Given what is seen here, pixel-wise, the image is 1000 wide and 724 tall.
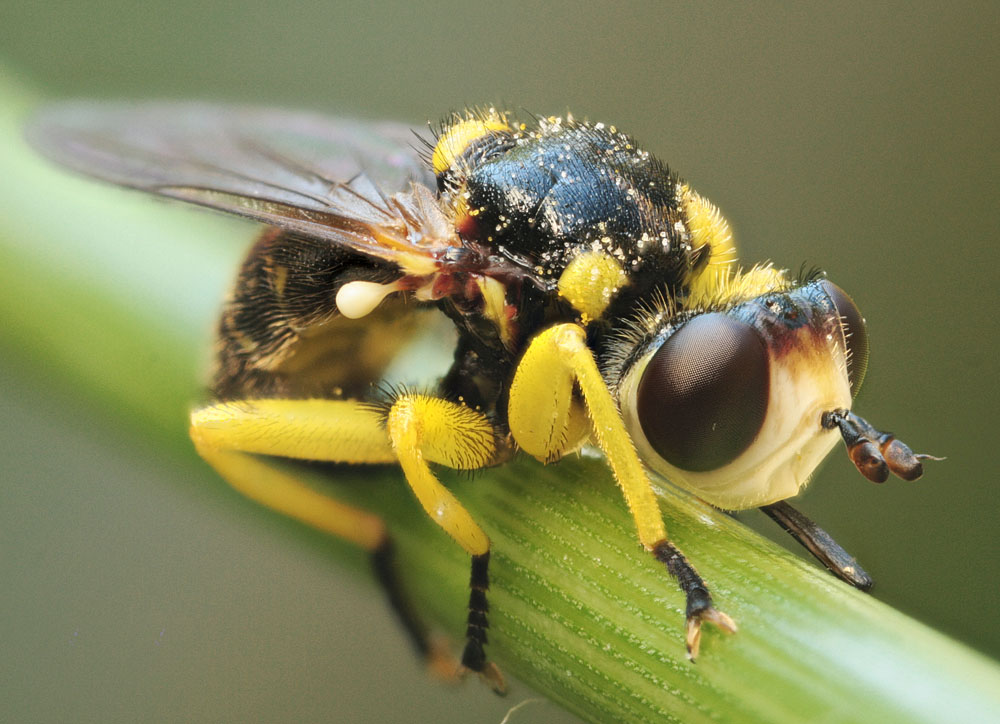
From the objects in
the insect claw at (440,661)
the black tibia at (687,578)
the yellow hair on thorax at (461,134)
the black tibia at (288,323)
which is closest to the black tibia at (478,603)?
the black tibia at (687,578)

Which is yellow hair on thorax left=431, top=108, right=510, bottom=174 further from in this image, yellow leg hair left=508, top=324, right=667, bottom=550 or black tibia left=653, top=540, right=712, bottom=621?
black tibia left=653, top=540, right=712, bottom=621

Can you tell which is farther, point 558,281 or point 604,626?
point 558,281

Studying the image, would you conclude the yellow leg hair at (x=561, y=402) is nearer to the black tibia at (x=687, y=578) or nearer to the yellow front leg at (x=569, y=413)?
the yellow front leg at (x=569, y=413)

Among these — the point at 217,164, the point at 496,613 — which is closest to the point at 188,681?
the point at 217,164

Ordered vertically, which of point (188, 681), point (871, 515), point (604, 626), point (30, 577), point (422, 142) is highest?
point (422, 142)

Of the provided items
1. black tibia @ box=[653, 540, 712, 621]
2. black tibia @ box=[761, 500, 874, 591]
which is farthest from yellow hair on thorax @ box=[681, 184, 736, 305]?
black tibia @ box=[653, 540, 712, 621]

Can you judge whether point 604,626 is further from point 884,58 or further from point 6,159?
point 884,58

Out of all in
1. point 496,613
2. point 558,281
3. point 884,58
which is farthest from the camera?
point 884,58

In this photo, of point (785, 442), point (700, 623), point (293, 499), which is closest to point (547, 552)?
point (700, 623)
